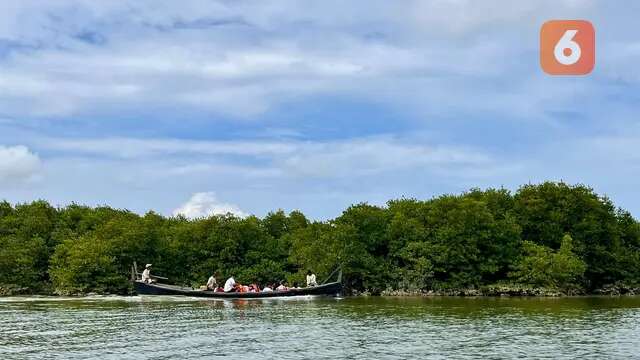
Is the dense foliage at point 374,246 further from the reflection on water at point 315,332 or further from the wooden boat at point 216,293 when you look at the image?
the reflection on water at point 315,332

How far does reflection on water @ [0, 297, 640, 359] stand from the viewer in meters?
30.2

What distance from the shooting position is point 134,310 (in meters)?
50.8

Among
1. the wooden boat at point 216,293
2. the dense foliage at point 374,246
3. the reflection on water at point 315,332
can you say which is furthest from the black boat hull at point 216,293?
the dense foliage at point 374,246

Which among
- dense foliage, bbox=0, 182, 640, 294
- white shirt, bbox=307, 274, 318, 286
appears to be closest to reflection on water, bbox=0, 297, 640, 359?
white shirt, bbox=307, 274, 318, 286

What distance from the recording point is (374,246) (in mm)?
86125

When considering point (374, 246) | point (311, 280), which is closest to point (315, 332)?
point (311, 280)

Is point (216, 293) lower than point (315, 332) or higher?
higher

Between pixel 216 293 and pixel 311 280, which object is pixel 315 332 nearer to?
pixel 216 293

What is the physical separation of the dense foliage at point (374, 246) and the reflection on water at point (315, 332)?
26.8 m

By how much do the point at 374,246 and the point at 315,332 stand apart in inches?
1947

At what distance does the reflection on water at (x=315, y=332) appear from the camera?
30.2 m

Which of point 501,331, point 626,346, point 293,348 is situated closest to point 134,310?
point 293,348

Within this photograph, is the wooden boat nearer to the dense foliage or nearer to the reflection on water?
the reflection on water

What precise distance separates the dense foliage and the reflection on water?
26825mm
